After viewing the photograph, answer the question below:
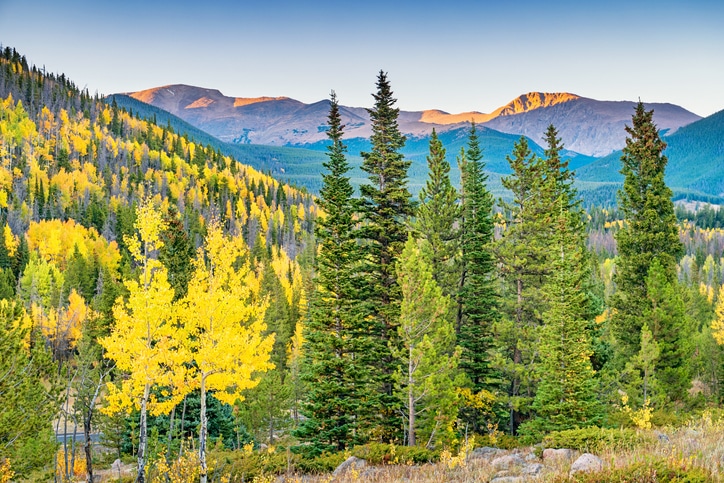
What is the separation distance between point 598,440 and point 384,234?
12701 millimetres

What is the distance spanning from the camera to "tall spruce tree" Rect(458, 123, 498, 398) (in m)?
25.9

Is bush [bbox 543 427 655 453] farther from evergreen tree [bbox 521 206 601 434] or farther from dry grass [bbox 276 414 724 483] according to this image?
evergreen tree [bbox 521 206 601 434]

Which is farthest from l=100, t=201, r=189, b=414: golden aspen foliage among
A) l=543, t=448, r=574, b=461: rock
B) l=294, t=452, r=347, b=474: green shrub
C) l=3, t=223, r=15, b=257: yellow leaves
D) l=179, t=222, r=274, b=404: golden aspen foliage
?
l=3, t=223, r=15, b=257: yellow leaves

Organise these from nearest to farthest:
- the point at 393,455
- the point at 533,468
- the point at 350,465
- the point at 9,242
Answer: the point at 533,468 → the point at 350,465 → the point at 393,455 → the point at 9,242

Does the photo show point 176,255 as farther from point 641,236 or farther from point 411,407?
point 641,236

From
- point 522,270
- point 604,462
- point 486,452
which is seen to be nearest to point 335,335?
point 486,452

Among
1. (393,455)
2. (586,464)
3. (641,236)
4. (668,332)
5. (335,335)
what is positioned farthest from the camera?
(641,236)

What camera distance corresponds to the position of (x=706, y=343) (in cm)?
4647

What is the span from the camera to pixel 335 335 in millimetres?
22078

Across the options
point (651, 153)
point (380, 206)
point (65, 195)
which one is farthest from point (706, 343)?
point (65, 195)

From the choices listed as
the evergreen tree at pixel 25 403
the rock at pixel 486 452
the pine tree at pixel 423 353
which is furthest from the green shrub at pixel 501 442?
the evergreen tree at pixel 25 403

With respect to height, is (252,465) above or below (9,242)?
below

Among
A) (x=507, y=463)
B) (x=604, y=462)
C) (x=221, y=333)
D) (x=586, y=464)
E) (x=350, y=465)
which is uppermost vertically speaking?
(x=221, y=333)

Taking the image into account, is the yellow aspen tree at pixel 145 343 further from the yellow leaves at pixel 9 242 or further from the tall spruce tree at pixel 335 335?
the yellow leaves at pixel 9 242
